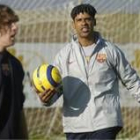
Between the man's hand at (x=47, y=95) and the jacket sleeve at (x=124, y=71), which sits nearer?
the man's hand at (x=47, y=95)

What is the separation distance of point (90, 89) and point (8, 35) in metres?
1.47

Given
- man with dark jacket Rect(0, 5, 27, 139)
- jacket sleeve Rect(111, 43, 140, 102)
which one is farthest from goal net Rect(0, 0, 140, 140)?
man with dark jacket Rect(0, 5, 27, 139)

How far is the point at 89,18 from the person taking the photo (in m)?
5.51

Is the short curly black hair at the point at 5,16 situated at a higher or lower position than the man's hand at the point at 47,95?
higher

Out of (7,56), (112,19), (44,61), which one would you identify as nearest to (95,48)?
(7,56)

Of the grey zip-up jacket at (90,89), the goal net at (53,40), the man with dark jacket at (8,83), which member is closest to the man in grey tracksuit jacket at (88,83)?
the grey zip-up jacket at (90,89)

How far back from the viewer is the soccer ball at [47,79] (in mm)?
5465

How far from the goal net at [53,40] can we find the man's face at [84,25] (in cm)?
452

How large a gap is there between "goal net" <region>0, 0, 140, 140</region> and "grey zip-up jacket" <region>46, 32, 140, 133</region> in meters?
4.54

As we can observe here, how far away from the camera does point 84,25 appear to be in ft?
17.9

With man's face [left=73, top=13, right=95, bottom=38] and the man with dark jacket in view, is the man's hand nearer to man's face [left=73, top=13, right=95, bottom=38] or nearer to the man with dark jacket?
man's face [left=73, top=13, right=95, bottom=38]

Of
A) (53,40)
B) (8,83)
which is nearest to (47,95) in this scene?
(8,83)

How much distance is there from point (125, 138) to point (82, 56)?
515cm

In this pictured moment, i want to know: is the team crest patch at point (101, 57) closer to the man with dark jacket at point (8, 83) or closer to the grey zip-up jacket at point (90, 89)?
the grey zip-up jacket at point (90, 89)
